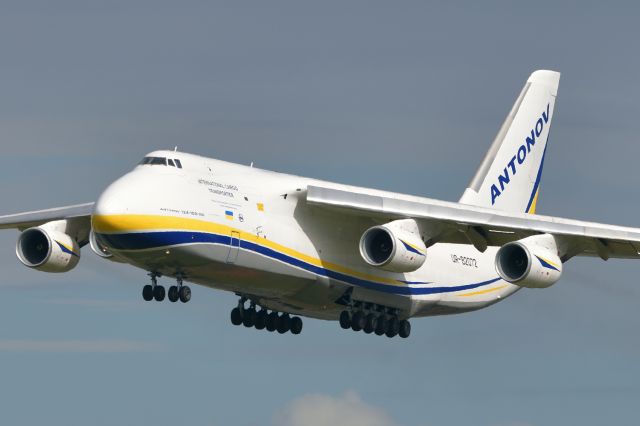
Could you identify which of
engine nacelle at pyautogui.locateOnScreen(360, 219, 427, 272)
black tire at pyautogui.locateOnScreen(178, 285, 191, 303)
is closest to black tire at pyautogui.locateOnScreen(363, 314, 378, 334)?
engine nacelle at pyautogui.locateOnScreen(360, 219, 427, 272)

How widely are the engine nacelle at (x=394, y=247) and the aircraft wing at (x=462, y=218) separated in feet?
1.33

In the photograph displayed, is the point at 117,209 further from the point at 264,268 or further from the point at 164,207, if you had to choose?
the point at 264,268

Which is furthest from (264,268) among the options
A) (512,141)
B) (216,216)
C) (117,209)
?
(512,141)

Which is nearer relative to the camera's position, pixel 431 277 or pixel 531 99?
pixel 431 277

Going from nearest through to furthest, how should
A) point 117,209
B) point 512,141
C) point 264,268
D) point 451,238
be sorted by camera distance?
point 117,209
point 264,268
point 451,238
point 512,141

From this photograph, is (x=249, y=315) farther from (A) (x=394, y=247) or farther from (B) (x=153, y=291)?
(A) (x=394, y=247)

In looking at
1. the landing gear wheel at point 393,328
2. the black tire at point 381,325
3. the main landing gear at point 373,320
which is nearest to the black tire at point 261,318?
the main landing gear at point 373,320

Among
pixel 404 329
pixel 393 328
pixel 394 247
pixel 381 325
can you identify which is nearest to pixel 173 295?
pixel 394 247

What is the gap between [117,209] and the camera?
80.4ft

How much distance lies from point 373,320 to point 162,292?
14.8 feet

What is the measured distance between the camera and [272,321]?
1177 inches

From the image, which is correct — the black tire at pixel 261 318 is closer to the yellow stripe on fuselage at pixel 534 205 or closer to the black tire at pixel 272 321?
the black tire at pixel 272 321

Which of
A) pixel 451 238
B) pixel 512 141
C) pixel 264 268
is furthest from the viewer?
pixel 512 141

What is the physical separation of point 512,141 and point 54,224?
10039 mm
